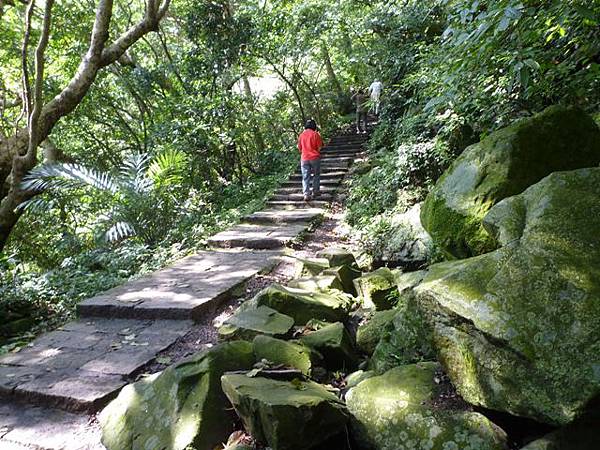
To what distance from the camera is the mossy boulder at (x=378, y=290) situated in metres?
3.83

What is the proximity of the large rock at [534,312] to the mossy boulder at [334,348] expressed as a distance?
2.84 ft

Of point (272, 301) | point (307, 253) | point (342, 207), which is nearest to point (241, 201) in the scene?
point (342, 207)

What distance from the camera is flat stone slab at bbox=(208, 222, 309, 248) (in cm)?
642

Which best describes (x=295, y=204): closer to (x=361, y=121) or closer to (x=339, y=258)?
(x=339, y=258)

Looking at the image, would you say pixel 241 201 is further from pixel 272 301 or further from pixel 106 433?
pixel 106 433

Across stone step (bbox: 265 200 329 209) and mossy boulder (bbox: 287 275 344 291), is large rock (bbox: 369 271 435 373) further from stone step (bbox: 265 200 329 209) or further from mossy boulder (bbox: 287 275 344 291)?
stone step (bbox: 265 200 329 209)

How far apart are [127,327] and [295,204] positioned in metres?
5.12

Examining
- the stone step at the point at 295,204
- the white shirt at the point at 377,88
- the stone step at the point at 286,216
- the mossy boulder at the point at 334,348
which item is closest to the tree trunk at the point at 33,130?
the stone step at the point at 286,216

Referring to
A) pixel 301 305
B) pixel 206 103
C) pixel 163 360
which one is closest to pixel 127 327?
pixel 163 360

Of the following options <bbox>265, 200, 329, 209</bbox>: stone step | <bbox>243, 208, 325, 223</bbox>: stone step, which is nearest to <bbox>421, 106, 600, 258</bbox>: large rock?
<bbox>243, 208, 325, 223</bbox>: stone step

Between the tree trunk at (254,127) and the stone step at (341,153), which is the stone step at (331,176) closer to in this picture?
the stone step at (341,153)

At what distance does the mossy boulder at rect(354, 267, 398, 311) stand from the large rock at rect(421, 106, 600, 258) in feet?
2.29

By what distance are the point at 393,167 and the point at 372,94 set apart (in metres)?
5.15

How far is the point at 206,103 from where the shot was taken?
9.91 metres
